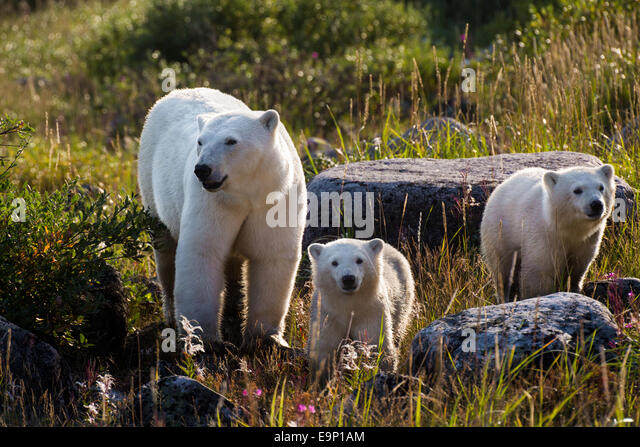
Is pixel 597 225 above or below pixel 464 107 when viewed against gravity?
below

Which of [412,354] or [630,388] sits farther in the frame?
[412,354]

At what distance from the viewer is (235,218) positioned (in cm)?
514

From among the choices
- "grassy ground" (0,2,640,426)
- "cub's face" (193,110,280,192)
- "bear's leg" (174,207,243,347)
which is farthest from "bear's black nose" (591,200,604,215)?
"bear's leg" (174,207,243,347)

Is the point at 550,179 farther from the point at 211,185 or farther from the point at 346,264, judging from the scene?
the point at 211,185

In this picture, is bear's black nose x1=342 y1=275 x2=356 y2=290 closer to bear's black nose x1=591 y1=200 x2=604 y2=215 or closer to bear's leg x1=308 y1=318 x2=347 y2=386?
bear's leg x1=308 y1=318 x2=347 y2=386

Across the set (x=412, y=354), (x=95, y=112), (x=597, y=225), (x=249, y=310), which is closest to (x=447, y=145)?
(x=597, y=225)

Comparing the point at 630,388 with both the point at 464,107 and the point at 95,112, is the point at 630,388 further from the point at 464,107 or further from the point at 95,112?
the point at 95,112

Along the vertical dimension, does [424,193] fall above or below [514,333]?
above

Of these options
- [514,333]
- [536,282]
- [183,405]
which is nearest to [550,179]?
[536,282]

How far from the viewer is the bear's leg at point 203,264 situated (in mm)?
Result: 5121

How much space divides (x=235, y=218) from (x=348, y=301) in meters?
0.93

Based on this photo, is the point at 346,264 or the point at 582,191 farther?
the point at 582,191

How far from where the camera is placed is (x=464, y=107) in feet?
39.0
